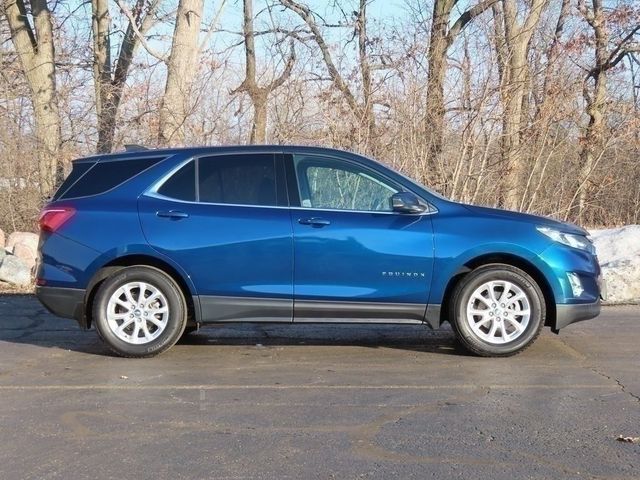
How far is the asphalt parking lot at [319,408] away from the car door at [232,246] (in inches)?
21.1

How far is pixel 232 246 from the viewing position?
6645mm

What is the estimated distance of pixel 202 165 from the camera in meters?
6.93

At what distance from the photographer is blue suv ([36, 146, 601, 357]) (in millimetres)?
6617

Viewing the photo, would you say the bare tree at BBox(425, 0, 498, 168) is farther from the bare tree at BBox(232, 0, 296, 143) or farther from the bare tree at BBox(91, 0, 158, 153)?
the bare tree at BBox(91, 0, 158, 153)

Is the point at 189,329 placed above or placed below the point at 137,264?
below

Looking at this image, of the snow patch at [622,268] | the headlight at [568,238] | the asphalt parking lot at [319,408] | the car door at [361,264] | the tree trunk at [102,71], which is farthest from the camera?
the tree trunk at [102,71]

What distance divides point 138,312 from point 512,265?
328 cm

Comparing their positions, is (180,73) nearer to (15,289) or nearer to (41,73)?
(41,73)

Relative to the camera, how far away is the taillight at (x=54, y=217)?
682 centimetres

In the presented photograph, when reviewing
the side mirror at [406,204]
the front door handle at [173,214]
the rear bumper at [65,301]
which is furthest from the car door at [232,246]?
the side mirror at [406,204]

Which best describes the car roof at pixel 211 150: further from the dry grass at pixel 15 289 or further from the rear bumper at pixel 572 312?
→ the dry grass at pixel 15 289

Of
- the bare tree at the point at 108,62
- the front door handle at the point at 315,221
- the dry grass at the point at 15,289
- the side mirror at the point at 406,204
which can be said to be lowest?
the dry grass at the point at 15,289

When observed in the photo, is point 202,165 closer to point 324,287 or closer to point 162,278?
point 162,278

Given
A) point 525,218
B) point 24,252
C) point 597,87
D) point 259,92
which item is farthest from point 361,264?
point 597,87
